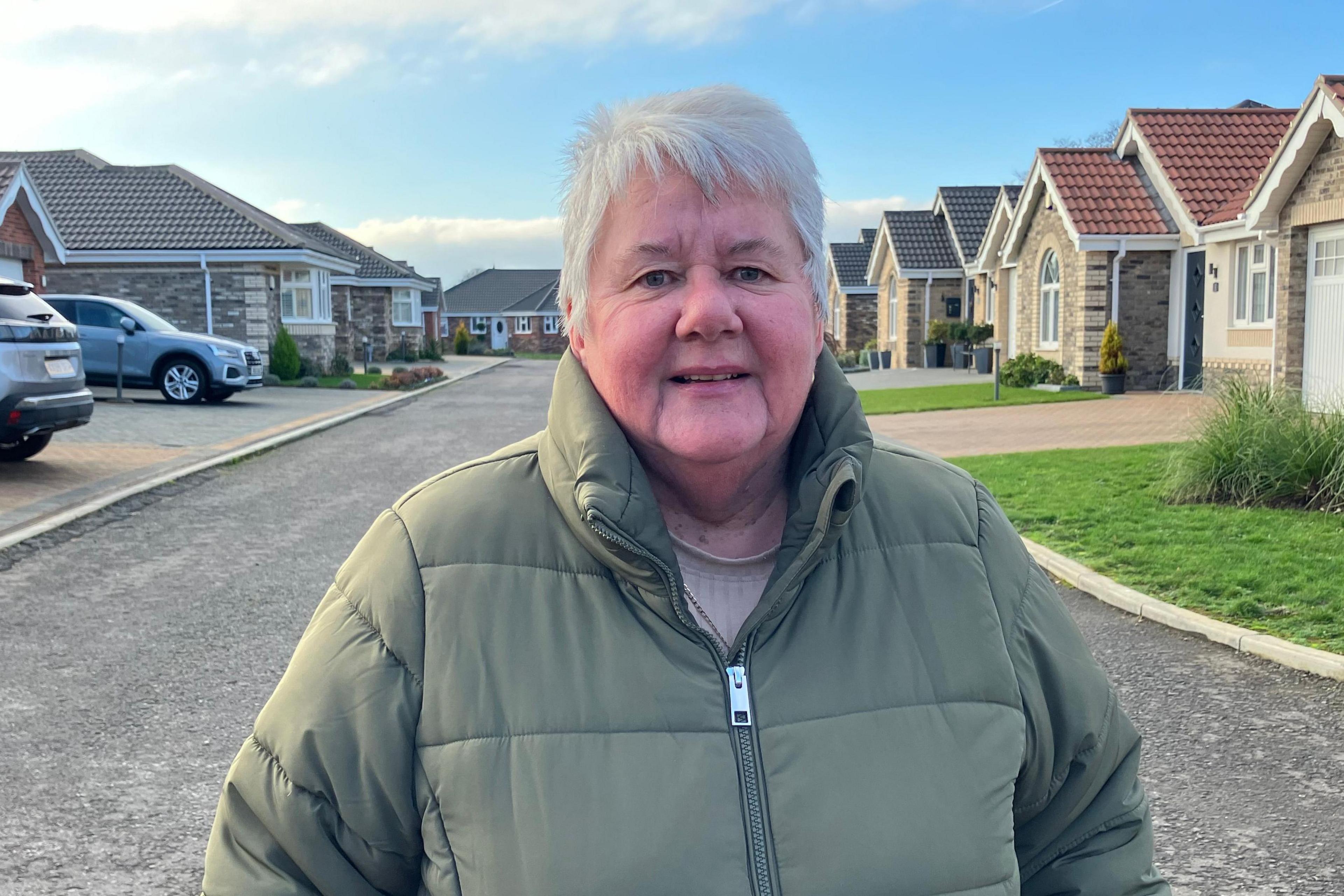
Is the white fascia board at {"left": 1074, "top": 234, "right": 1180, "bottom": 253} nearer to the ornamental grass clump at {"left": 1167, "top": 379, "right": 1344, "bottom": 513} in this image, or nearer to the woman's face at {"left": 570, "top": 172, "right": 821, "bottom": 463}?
the ornamental grass clump at {"left": 1167, "top": 379, "right": 1344, "bottom": 513}

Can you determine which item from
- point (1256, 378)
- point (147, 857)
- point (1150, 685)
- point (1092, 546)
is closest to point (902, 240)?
point (1256, 378)

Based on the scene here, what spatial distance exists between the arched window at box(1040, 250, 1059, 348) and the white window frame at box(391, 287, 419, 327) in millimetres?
35051

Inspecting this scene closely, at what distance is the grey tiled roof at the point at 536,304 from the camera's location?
94.1m

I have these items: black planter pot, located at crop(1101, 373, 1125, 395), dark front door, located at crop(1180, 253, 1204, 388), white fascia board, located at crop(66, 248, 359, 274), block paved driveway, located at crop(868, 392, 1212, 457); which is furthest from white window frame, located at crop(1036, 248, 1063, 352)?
white fascia board, located at crop(66, 248, 359, 274)

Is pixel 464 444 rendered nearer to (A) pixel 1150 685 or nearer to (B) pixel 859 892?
(A) pixel 1150 685

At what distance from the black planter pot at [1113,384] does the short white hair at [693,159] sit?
23242 mm

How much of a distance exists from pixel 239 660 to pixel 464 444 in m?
10.0

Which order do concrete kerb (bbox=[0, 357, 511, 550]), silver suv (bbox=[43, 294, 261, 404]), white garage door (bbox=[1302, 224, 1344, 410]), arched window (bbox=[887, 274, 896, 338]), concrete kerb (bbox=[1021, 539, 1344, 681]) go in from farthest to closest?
arched window (bbox=[887, 274, 896, 338])
silver suv (bbox=[43, 294, 261, 404])
white garage door (bbox=[1302, 224, 1344, 410])
concrete kerb (bbox=[0, 357, 511, 550])
concrete kerb (bbox=[1021, 539, 1344, 681])

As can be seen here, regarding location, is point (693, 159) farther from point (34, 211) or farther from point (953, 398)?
point (34, 211)

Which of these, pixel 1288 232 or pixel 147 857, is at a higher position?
pixel 1288 232

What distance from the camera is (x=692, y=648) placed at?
1.71m

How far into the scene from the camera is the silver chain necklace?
181 cm

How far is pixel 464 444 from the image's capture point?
A: 15539 millimetres

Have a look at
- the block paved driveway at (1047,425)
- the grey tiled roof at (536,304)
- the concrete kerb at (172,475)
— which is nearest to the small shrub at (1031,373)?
the block paved driveway at (1047,425)
